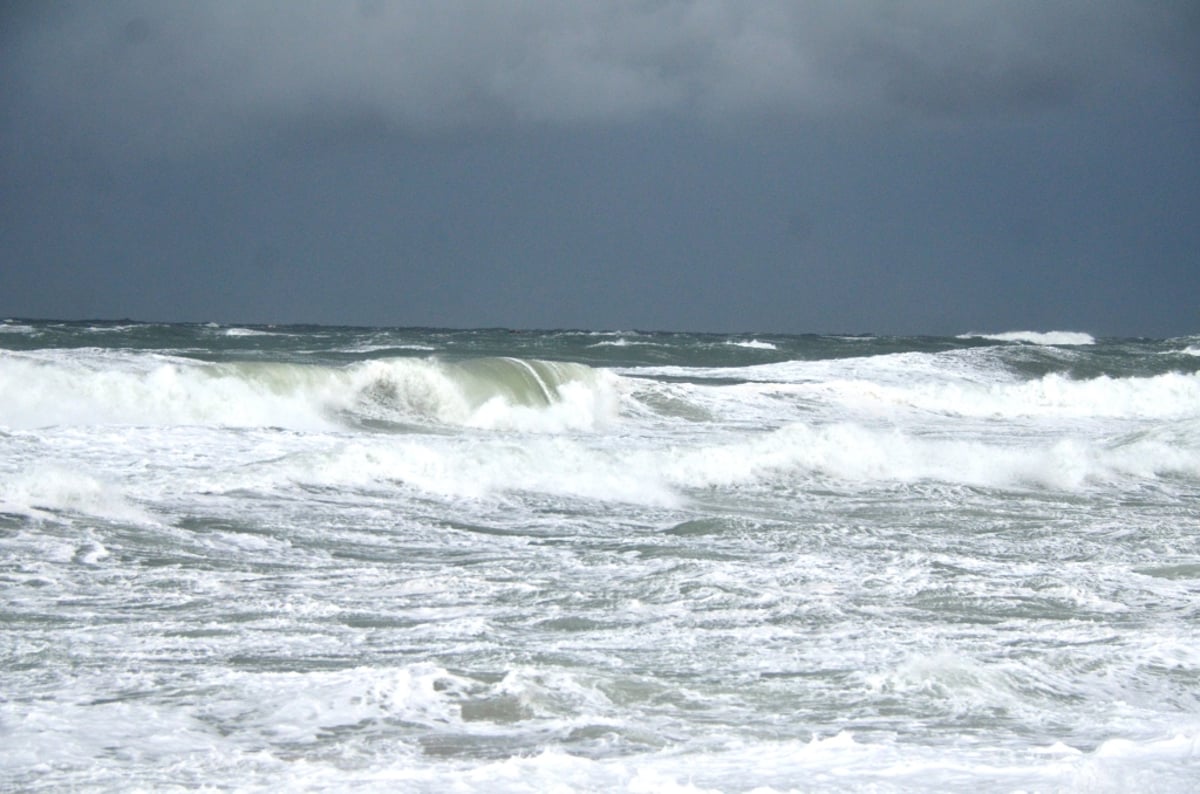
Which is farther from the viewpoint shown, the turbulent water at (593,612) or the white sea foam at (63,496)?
the white sea foam at (63,496)

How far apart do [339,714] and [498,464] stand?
7796 millimetres

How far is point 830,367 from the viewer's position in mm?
33188

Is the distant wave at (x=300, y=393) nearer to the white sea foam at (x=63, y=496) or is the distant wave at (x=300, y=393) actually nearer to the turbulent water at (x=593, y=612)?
the turbulent water at (x=593, y=612)

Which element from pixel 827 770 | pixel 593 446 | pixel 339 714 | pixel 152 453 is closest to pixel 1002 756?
pixel 827 770

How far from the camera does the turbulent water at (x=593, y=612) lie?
452 centimetres

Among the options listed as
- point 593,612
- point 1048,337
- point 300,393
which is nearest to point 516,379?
point 300,393

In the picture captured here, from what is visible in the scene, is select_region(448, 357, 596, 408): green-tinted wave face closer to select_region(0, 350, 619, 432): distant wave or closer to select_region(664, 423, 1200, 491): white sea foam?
select_region(0, 350, 619, 432): distant wave

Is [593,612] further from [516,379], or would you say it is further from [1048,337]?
[1048,337]

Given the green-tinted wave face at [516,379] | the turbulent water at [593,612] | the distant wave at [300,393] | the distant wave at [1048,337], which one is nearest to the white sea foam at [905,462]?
the turbulent water at [593,612]

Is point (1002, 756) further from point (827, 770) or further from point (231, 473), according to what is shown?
point (231, 473)

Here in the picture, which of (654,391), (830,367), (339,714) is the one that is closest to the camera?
(339,714)

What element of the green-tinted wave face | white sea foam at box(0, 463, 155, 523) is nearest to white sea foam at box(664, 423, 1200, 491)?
white sea foam at box(0, 463, 155, 523)

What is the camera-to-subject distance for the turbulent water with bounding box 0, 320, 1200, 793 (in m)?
4.52

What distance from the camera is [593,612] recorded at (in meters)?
7.00
